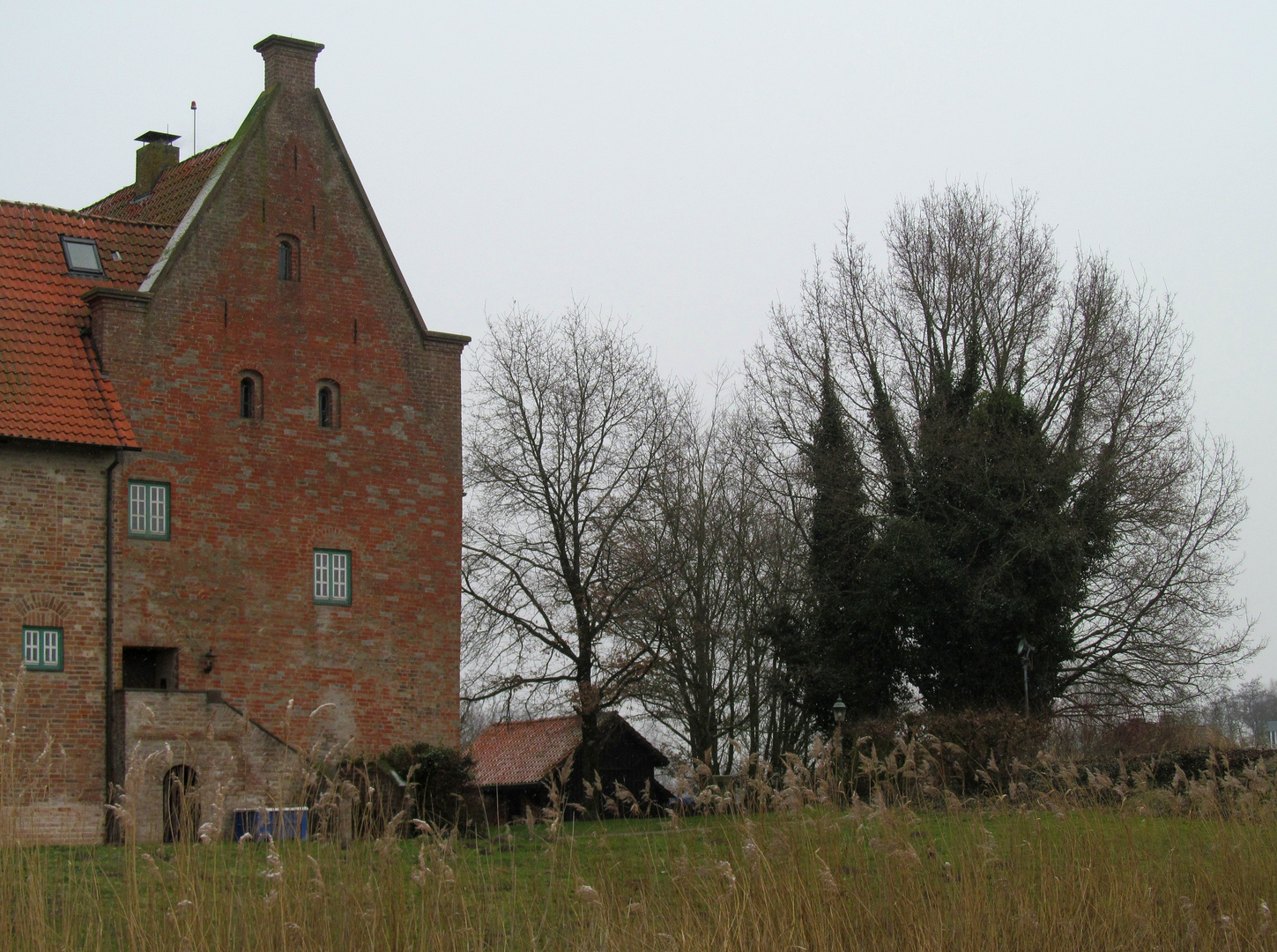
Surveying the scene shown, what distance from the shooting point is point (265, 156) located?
80.8ft

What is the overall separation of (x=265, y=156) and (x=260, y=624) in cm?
Result: 831

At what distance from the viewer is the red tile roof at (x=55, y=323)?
20938mm

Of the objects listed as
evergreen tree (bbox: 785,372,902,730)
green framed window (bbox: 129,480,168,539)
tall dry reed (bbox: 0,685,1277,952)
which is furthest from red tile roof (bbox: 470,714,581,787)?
tall dry reed (bbox: 0,685,1277,952)

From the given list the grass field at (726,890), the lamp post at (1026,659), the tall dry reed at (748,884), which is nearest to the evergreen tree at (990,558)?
the lamp post at (1026,659)

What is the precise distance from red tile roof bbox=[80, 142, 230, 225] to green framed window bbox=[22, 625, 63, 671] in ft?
26.4

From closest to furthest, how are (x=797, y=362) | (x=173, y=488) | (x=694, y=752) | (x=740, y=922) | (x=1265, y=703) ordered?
(x=740, y=922)
(x=173, y=488)
(x=694, y=752)
(x=797, y=362)
(x=1265, y=703)

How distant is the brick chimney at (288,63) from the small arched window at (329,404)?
560 centimetres

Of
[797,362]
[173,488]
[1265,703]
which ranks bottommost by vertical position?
[1265,703]

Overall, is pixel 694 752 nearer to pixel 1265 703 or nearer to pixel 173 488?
pixel 173 488

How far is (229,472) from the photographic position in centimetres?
2311

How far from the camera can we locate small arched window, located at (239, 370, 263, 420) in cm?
2355

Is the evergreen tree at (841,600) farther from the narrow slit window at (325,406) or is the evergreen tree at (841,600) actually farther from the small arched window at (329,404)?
the narrow slit window at (325,406)

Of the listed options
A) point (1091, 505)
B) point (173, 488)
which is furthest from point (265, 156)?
point (1091, 505)

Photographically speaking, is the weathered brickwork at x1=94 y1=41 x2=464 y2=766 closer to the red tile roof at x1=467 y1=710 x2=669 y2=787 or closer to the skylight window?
the skylight window
